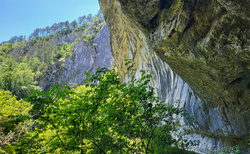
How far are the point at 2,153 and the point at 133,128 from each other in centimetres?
679

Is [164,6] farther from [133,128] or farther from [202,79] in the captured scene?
[133,128]

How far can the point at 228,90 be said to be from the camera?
8266 mm

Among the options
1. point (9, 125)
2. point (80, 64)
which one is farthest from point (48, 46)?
point (9, 125)

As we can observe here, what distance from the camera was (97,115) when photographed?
→ 6.40 meters

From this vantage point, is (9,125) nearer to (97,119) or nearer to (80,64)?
(97,119)

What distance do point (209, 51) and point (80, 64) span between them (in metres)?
75.5

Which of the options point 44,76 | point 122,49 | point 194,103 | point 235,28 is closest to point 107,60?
point 44,76

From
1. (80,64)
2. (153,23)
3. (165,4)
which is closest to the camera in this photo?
(165,4)

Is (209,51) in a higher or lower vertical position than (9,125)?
higher

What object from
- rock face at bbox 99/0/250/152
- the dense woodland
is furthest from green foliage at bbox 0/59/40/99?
rock face at bbox 99/0/250/152

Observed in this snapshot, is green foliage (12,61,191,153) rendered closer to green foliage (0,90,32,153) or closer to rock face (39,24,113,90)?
green foliage (0,90,32,153)

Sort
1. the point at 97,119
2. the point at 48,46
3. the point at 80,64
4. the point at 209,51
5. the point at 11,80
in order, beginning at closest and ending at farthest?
the point at 97,119
the point at 209,51
the point at 11,80
the point at 80,64
the point at 48,46

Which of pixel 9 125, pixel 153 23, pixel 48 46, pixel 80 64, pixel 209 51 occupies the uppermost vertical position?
pixel 48 46

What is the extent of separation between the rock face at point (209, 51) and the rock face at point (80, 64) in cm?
6216
